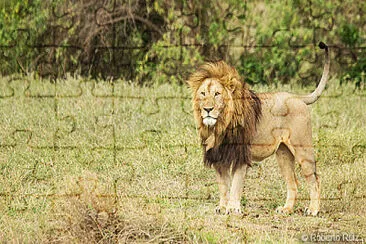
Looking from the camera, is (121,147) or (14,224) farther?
(121,147)

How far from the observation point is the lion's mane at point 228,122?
5.83 m

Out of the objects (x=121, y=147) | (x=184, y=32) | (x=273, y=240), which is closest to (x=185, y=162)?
(x=121, y=147)

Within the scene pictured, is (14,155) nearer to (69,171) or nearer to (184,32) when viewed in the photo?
(69,171)

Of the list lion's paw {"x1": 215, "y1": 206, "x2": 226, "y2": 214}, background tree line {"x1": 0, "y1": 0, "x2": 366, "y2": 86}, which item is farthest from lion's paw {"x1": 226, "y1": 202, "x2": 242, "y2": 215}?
background tree line {"x1": 0, "y1": 0, "x2": 366, "y2": 86}

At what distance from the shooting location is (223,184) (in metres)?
6.04

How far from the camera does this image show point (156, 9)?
436 inches

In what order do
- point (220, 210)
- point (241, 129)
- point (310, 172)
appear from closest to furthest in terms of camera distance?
point (241, 129) < point (220, 210) < point (310, 172)

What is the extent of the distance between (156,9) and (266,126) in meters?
5.25

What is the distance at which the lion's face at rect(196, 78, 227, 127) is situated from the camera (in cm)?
571

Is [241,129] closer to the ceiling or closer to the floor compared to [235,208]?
closer to the ceiling

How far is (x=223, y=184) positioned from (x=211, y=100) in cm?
66

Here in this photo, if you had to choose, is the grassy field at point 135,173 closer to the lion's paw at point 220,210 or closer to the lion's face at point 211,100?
the lion's paw at point 220,210
